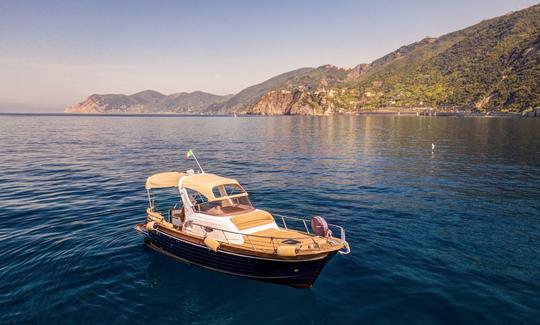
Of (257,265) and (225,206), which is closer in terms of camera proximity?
(257,265)

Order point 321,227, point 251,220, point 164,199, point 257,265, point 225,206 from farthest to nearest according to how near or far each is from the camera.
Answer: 1. point 164,199
2. point 225,206
3. point 251,220
4. point 321,227
5. point 257,265

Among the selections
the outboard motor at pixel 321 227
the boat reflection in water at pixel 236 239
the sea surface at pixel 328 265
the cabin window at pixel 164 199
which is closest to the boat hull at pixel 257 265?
the boat reflection in water at pixel 236 239

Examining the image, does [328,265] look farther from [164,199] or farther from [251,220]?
[164,199]

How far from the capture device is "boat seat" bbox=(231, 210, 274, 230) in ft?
44.4


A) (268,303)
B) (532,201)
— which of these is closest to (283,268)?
(268,303)

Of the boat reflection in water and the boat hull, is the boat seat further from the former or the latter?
the boat hull

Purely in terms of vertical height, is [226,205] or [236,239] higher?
[226,205]

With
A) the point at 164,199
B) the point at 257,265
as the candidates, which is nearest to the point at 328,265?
the point at 257,265

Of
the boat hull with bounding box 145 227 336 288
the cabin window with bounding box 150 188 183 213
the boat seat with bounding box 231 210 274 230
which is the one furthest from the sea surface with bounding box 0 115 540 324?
the boat seat with bounding box 231 210 274 230

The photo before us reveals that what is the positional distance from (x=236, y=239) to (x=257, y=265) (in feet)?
4.80

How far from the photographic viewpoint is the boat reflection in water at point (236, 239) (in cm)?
1171

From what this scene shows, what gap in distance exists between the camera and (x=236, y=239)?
13.0 meters

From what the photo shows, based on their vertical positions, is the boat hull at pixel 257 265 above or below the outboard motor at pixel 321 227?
below

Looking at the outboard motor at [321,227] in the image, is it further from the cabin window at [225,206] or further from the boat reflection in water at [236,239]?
the cabin window at [225,206]
